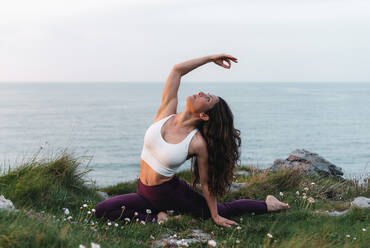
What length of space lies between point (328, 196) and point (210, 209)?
3.46m

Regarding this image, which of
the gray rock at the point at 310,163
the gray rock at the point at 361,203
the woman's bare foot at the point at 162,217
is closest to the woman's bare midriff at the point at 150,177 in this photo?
the woman's bare foot at the point at 162,217

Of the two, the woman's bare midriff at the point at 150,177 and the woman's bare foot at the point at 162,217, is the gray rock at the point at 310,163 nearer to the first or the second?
the woman's bare foot at the point at 162,217

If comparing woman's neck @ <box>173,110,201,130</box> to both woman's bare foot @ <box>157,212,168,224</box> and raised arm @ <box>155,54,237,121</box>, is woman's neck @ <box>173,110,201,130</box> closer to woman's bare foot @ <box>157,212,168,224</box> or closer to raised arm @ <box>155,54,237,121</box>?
raised arm @ <box>155,54,237,121</box>

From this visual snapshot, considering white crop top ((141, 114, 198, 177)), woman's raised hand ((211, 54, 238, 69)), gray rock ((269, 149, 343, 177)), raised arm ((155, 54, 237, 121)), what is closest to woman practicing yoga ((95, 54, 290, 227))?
white crop top ((141, 114, 198, 177))

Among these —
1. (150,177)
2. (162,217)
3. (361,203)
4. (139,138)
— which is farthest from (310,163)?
(139,138)

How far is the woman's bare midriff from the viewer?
561 cm

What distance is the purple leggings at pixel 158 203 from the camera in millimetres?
5668

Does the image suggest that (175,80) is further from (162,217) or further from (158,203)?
(162,217)

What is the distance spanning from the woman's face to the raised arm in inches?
22.9

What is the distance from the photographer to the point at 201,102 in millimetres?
5453

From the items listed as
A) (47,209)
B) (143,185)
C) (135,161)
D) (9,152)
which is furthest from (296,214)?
(9,152)

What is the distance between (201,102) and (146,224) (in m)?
1.89

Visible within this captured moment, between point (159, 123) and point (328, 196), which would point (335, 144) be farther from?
point (159, 123)

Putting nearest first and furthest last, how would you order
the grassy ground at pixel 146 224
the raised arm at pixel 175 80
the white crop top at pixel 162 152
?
1. the grassy ground at pixel 146 224
2. the white crop top at pixel 162 152
3. the raised arm at pixel 175 80
